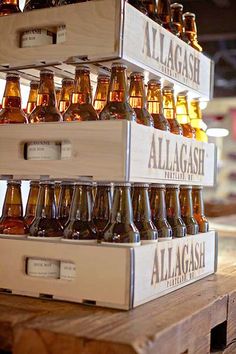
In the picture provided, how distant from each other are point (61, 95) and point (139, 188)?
1.25 ft

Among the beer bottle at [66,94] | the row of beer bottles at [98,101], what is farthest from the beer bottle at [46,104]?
the beer bottle at [66,94]

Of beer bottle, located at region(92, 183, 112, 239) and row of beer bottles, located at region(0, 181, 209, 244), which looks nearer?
row of beer bottles, located at region(0, 181, 209, 244)

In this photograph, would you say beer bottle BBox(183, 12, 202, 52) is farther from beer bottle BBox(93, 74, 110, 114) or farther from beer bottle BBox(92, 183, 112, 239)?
beer bottle BBox(92, 183, 112, 239)

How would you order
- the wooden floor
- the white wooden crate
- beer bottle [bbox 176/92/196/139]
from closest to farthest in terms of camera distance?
1. the wooden floor
2. the white wooden crate
3. beer bottle [bbox 176/92/196/139]

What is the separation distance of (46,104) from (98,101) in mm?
151

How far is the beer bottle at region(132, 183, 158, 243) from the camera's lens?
1.54m

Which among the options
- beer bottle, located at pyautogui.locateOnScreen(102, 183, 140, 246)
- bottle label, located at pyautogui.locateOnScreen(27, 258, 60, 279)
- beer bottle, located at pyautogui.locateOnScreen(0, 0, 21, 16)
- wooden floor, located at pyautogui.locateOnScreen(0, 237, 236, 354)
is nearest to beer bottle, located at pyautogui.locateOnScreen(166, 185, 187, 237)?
wooden floor, located at pyautogui.locateOnScreen(0, 237, 236, 354)

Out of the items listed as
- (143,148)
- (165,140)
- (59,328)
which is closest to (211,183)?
(165,140)

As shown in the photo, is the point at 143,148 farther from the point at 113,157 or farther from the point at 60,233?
the point at 60,233

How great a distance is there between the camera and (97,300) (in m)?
1.43

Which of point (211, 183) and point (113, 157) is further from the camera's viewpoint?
point (211, 183)

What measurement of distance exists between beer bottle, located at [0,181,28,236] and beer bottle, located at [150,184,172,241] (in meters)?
0.35

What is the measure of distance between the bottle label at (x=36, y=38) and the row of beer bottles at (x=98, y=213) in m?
0.37

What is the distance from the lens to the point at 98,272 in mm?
1420
